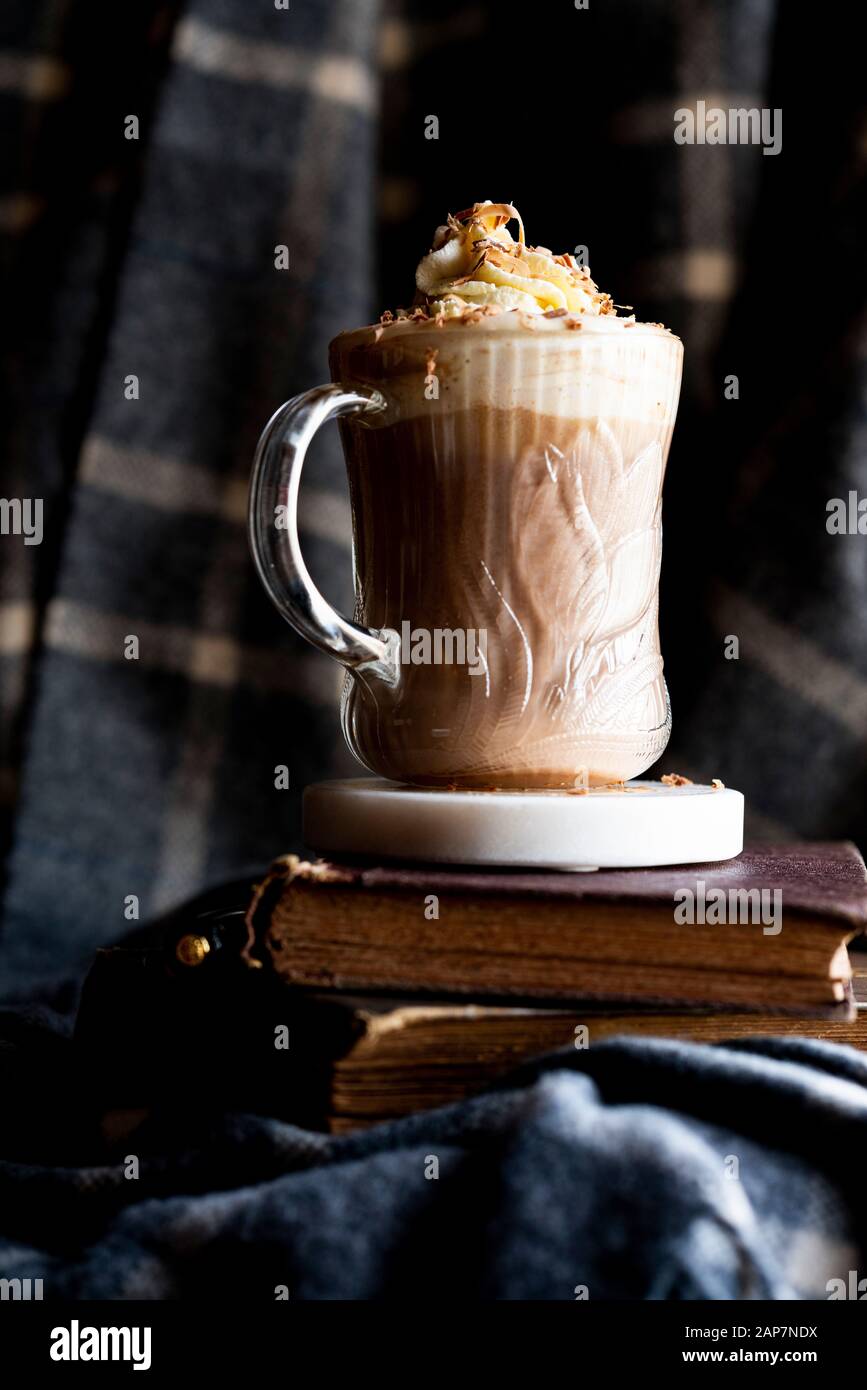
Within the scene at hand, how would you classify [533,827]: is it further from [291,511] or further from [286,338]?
[286,338]

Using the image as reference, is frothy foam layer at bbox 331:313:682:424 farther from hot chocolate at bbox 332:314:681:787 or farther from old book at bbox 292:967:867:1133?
old book at bbox 292:967:867:1133

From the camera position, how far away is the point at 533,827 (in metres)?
0.75

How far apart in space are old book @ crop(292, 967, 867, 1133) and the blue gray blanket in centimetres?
2

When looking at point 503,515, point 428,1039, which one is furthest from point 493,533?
point 428,1039

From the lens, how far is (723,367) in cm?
133

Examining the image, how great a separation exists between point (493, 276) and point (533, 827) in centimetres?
30

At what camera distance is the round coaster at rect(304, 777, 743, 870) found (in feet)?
2.47

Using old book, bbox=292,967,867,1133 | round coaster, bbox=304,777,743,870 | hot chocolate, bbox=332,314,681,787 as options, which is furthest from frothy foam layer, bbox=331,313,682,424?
old book, bbox=292,967,867,1133

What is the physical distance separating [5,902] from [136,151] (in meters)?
0.68

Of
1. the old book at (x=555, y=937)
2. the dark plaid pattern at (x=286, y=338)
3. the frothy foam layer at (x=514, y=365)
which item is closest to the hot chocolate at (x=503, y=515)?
the frothy foam layer at (x=514, y=365)

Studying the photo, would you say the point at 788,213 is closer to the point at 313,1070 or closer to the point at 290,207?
the point at 290,207

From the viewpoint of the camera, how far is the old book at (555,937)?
70 centimetres
